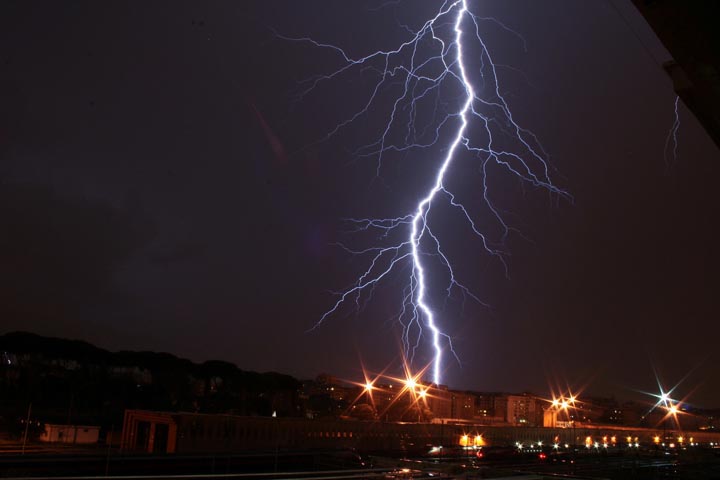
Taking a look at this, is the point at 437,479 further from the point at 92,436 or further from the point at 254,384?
the point at 254,384

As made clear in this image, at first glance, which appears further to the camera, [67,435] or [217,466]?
[67,435]

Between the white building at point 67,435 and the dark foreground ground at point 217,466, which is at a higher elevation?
the white building at point 67,435

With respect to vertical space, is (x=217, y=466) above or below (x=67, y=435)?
below

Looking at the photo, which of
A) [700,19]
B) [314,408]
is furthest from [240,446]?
[314,408]

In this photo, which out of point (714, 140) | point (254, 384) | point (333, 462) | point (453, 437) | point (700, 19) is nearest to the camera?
point (700, 19)

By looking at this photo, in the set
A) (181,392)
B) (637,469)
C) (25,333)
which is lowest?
(637,469)

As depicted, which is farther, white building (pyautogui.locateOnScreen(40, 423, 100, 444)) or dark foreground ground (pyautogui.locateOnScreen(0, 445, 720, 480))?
white building (pyautogui.locateOnScreen(40, 423, 100, 444))

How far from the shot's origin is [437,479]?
9.38 meters

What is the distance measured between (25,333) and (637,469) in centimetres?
4363

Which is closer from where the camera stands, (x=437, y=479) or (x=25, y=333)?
(x=437, y=479)

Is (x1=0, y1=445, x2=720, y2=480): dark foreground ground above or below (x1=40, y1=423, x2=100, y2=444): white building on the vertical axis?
below

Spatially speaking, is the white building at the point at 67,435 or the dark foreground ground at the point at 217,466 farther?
the white building at the point at 67,435

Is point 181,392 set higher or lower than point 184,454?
higher

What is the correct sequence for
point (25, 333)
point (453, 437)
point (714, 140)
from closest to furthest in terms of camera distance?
point (714, 140) → point (453, 437) → point (25, 333)
